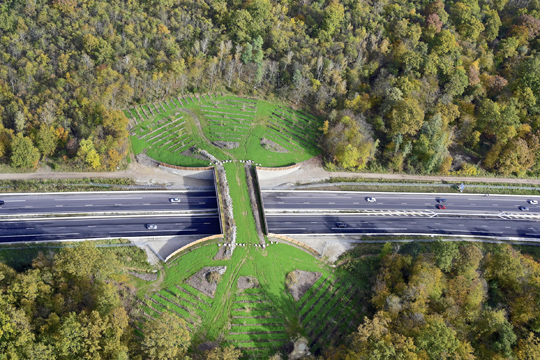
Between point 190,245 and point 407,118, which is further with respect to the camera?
point 407,118

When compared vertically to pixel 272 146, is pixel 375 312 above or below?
below

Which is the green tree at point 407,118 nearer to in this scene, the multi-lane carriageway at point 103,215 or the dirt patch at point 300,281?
the dirt patch at point 300,281

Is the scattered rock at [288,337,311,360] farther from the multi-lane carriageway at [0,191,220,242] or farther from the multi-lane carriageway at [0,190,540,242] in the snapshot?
the multi-lane carriageway at [0,191,220,242]

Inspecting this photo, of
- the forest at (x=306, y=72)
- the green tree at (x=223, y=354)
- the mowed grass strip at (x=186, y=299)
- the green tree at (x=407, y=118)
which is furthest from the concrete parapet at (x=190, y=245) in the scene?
the green tree at (x=407, y=118)

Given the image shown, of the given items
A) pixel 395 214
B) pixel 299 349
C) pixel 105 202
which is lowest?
pixel 299 349

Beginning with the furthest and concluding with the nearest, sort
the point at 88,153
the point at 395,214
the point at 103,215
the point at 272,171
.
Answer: the point at 272,171
the point at 395,214
the point at 88,153
the point at 103,215

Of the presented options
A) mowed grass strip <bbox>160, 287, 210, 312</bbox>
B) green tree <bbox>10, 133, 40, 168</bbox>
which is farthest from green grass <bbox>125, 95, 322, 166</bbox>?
mowed grass strip <bbox>160, 287, 210, 312</bbox>

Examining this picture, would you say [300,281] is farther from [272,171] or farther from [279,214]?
[272,171]

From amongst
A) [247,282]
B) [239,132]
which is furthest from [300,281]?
[239,132]
